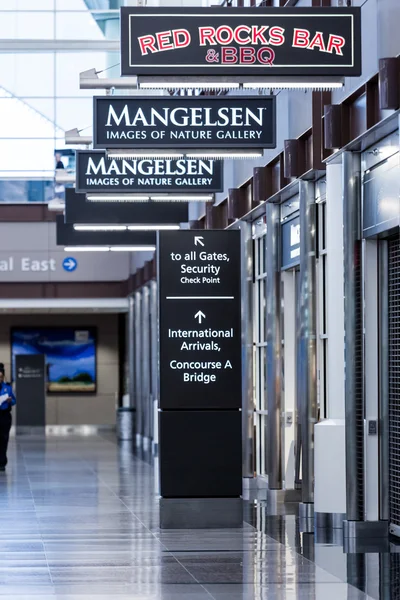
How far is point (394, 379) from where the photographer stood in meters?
12.7

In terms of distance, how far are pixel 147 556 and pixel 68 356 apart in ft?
105

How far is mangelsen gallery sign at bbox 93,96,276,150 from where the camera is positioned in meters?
13.4

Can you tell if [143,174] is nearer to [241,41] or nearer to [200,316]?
[200,316]

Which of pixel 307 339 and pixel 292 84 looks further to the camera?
pixel 307 339

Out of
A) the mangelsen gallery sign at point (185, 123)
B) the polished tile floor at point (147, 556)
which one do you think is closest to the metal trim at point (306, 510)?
the polished tile floor at point (147, 556)

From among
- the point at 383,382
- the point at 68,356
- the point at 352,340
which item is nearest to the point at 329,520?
the point at 383,382

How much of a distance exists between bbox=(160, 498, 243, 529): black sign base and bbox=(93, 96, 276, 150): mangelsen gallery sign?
3646 millimetres

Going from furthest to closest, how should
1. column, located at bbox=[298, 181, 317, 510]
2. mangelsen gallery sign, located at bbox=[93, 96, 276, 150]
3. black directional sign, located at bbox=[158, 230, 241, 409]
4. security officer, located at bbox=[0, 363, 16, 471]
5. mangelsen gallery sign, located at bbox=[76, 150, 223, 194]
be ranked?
security officer, located at bbox=[0, 363, 16, 471] < mangelsen gallery sign, located at bbox=[76, 150, 223, 194] < column, located at bbox=[298, 181, 317, 510] < black directional sign, located at bbox=[158, 230, 241, 409] < mangelsen gallery sign, located at bbox=[93, 96, 276, 150]

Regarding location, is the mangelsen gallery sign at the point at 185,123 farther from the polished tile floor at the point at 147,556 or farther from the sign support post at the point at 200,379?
the polished tile floor at the point at 147,556

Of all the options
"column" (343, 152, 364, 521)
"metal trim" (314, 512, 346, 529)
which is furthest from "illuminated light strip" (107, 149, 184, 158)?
"metal trim" (314, 512, 346, 529)

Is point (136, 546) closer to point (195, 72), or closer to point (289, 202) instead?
point (195, 72)

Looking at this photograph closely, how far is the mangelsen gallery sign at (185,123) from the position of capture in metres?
13.4

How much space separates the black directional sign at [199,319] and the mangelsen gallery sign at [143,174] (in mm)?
2793

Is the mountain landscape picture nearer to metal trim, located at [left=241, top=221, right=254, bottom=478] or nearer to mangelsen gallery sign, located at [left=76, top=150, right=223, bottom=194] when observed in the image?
metal trim, located at [left=241, top=221, right=254, bottom=478]
